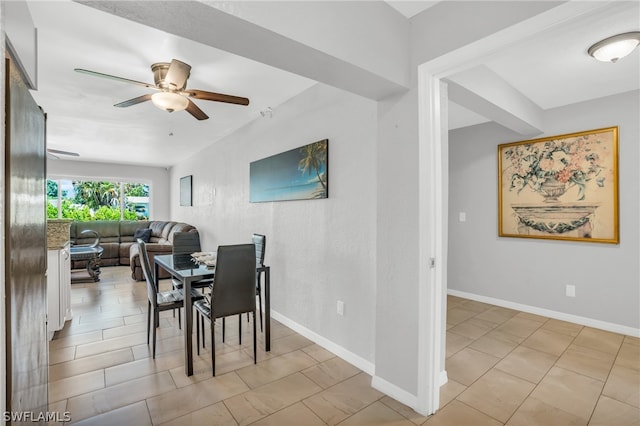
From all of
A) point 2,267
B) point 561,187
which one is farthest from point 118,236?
point 561,187

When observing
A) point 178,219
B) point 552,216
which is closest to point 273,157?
point 552,216

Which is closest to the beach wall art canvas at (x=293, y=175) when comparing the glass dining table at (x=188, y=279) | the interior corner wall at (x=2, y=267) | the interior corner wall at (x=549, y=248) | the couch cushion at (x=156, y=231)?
the glass dining table at (x=188, y=279)

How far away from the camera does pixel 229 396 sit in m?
1.99

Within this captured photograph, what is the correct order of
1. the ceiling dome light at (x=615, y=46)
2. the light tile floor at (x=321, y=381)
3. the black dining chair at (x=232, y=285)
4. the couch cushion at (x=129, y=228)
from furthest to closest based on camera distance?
the couch cushion at (x=129, y=228) < the black dining chair at (x=232, y=285) < the ceiling dome light at (x=615, y=46) < the light tile floor at (x=321, y=381)

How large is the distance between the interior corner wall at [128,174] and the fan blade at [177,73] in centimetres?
647

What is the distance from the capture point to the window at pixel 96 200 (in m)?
7.15

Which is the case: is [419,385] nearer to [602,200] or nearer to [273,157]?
[273,157]

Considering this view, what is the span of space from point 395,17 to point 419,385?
2191 mm

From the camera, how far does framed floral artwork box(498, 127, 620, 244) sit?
3.06 m

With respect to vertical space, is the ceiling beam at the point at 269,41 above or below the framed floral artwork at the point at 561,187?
above

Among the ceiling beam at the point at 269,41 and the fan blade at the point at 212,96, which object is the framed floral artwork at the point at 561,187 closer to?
the ceiling beam at the point at 269,41

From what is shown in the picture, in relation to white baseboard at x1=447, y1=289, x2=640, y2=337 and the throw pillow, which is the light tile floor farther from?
the throw pillow

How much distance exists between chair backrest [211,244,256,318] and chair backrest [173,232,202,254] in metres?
1.65

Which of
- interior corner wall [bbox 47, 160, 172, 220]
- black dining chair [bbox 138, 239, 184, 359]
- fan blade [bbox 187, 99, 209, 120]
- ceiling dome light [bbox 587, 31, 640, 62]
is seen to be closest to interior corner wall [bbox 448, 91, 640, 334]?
ceiling dome light [bbox 587, 31, 640, 62]
